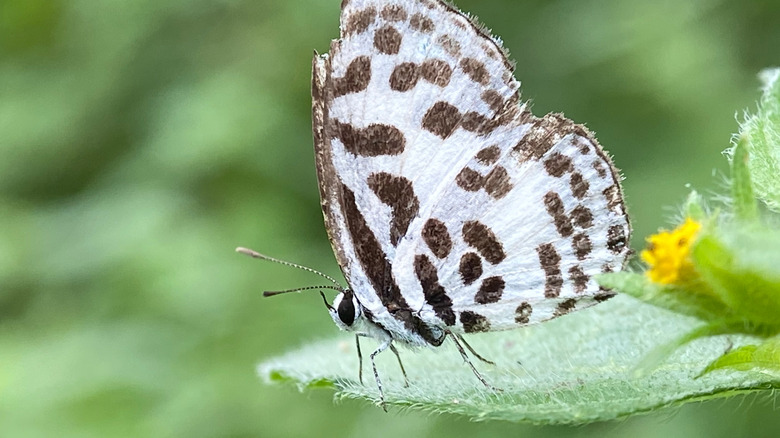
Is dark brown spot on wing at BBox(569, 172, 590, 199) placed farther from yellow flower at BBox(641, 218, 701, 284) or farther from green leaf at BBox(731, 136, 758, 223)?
green leaf at BBox(731, 136, 758, 223)

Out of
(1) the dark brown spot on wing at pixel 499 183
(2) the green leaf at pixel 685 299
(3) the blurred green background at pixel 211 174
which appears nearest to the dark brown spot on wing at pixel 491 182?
(1) the dark brown spot on wing at pixel 499 183

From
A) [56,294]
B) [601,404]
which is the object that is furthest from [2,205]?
[601,404]

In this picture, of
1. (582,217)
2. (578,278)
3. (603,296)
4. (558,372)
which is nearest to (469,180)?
(582,217)

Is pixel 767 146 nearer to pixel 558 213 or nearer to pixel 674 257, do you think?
pixel 674 257

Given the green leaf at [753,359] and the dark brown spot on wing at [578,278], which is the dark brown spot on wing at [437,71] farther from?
the green leaf at [753,359]

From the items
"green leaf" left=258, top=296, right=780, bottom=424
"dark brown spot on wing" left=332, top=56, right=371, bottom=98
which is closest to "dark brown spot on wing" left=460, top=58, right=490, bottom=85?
"dark brown spot on wing" left=332, top=56, right=371, bottom=98

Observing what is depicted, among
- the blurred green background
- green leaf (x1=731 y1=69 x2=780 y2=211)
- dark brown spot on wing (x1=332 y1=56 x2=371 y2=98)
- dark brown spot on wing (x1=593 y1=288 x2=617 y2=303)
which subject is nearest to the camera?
green leaf (x1=731 y1=69 x2=780 y2=211)

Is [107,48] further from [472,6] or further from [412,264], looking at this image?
[412,264]
